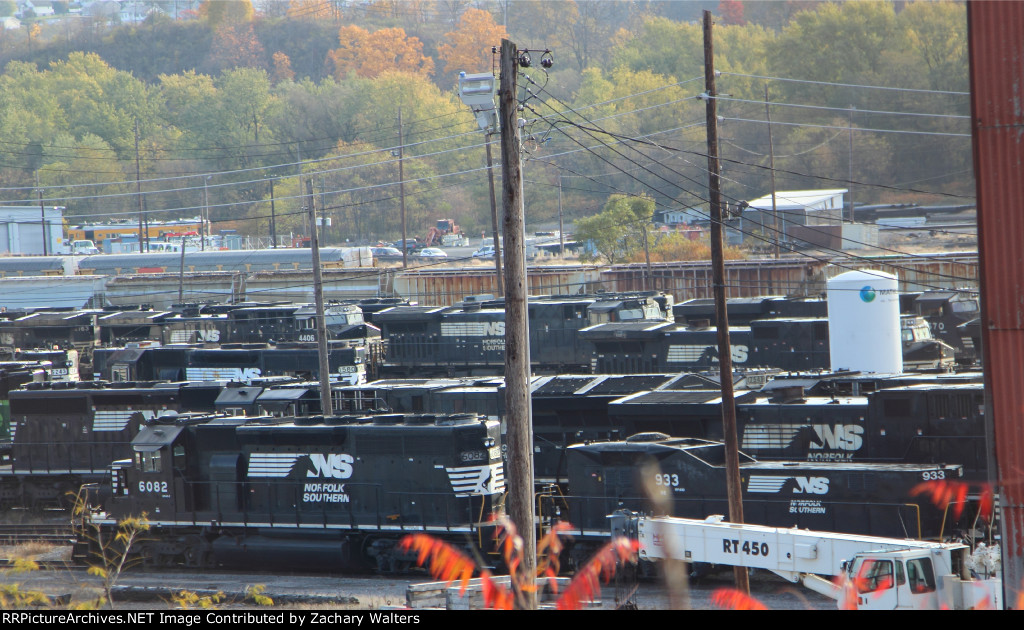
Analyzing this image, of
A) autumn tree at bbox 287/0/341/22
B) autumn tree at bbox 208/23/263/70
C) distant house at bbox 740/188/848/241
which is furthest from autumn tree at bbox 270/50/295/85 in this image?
distant house at bbox 740/188/848/241

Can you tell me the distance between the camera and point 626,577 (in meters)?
16.8

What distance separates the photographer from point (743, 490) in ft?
55.7

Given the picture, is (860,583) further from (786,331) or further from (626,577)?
(786,331)

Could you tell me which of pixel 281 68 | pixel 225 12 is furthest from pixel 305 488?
pixel 225 12

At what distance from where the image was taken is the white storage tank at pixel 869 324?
23.7 meters

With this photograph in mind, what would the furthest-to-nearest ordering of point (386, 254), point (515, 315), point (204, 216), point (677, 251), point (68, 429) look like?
1. point (204, 216)
2. point (386, 254)
3. point (677, 251)
4. point (68, 429)
5. point (515, 315)

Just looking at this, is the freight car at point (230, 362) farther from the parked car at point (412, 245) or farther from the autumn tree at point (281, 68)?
the autumn tree at point (281, 68)

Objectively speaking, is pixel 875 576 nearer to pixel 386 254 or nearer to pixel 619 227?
pixel 619 227

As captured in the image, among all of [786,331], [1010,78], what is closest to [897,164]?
[786,331]

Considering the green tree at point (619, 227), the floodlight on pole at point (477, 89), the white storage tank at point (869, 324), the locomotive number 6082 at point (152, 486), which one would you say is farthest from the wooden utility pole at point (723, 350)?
the green tree at point (619, 227)

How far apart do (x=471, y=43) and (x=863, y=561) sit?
14116 centimetres

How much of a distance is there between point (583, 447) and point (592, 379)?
466 centimetres

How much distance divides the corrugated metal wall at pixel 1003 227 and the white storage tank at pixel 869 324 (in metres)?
15.9

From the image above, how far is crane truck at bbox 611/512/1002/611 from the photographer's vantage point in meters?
12.2
